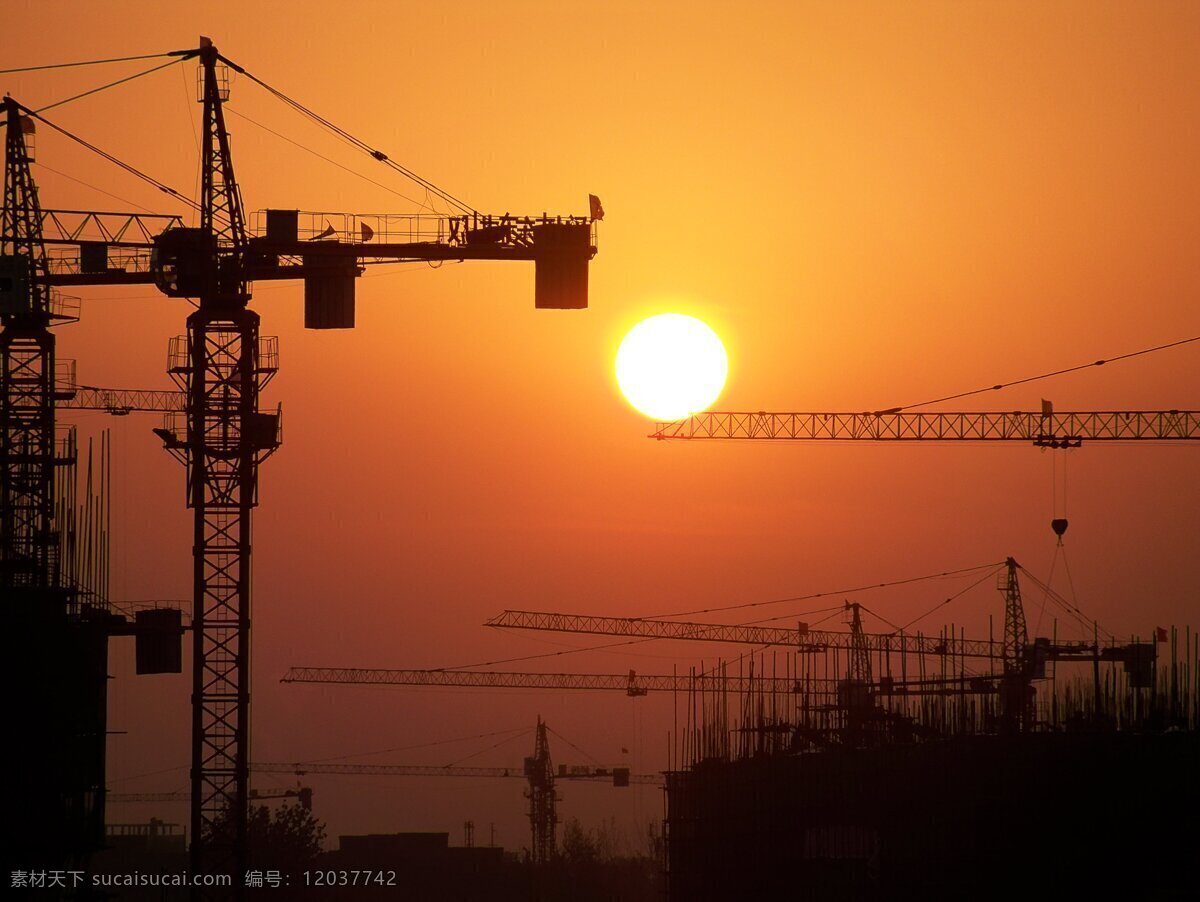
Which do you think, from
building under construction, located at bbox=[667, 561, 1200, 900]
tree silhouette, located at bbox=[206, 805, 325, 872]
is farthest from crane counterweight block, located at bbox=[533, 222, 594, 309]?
tree silhouette, located at bbox=[206, 805, 325, 872]

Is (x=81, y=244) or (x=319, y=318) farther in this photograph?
(x=81, y=244)

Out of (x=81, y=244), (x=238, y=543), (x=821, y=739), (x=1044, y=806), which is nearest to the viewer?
(x=1044, y=806)

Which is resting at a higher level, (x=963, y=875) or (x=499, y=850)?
(x=963, y=875)

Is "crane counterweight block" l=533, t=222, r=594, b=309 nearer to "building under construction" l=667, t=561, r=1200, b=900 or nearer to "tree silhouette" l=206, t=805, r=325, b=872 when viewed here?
"building under construction" l=667, t=561, r=1200, b=900

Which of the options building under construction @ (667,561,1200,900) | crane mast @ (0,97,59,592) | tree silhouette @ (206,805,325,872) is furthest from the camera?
tree silhouette @ (206,805,325,872)

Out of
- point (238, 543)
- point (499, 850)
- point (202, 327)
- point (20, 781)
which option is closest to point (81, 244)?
point (202, 327)

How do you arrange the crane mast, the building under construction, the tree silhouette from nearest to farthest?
1. the building under construction
2. the crane mast
3. the tree silhouette

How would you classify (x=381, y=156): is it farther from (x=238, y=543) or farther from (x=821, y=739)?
(x=821, y=739)

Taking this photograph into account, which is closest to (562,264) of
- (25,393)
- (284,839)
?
(25,393)

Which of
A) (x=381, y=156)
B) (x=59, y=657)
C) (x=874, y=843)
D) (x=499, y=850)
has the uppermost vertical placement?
(x=381, y=156)

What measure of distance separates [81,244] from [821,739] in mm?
33615

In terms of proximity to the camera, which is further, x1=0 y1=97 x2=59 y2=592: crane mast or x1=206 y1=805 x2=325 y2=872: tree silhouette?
x1=206 y1=805 x2=325 y2=872: tree silhouette

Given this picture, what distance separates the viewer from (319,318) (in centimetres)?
5919

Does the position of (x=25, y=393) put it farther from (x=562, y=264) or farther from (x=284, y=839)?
(x=284, y=839)
